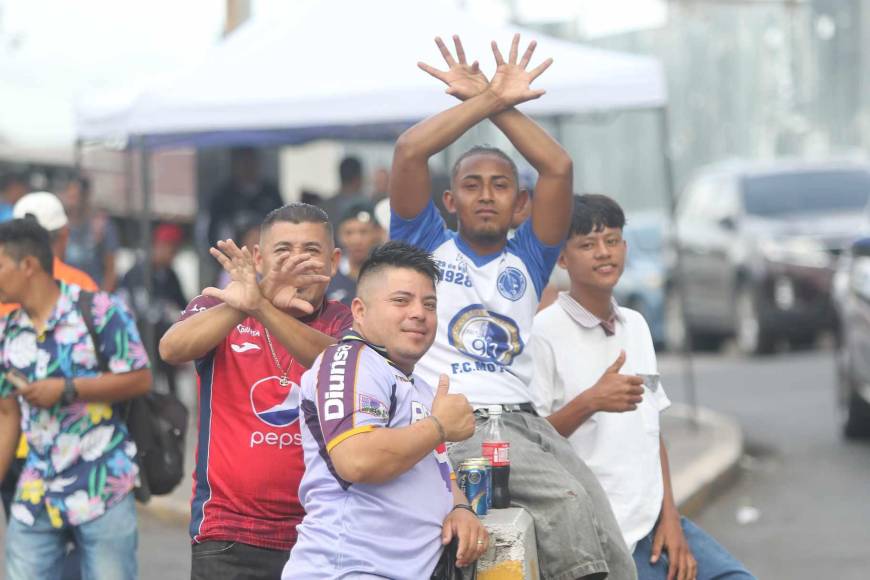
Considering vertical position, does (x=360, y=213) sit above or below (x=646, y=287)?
above

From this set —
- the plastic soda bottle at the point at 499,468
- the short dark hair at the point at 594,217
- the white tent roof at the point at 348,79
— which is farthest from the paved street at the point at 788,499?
the plastic soda bottle at the point at 499,468

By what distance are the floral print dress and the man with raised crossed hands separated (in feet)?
4.15

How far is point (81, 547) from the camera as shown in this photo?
5527mm

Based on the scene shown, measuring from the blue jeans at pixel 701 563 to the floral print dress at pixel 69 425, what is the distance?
1.80 meters

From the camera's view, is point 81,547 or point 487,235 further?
point 81,547

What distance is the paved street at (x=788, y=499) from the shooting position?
8.38 metres

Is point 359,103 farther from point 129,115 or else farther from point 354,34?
point 129,115

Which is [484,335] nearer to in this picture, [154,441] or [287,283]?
Answer: [287,283]

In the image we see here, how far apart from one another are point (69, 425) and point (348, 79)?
18.3 ft

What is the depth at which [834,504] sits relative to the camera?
984cm

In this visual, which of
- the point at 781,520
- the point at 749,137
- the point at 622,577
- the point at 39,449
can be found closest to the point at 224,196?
the point at 781,520

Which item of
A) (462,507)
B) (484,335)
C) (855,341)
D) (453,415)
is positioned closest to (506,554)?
(462,507)

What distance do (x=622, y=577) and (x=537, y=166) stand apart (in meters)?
1.24

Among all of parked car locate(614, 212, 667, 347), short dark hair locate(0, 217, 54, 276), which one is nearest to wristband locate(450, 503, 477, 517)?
short dark hair locate(0, 217, 54, 276)
